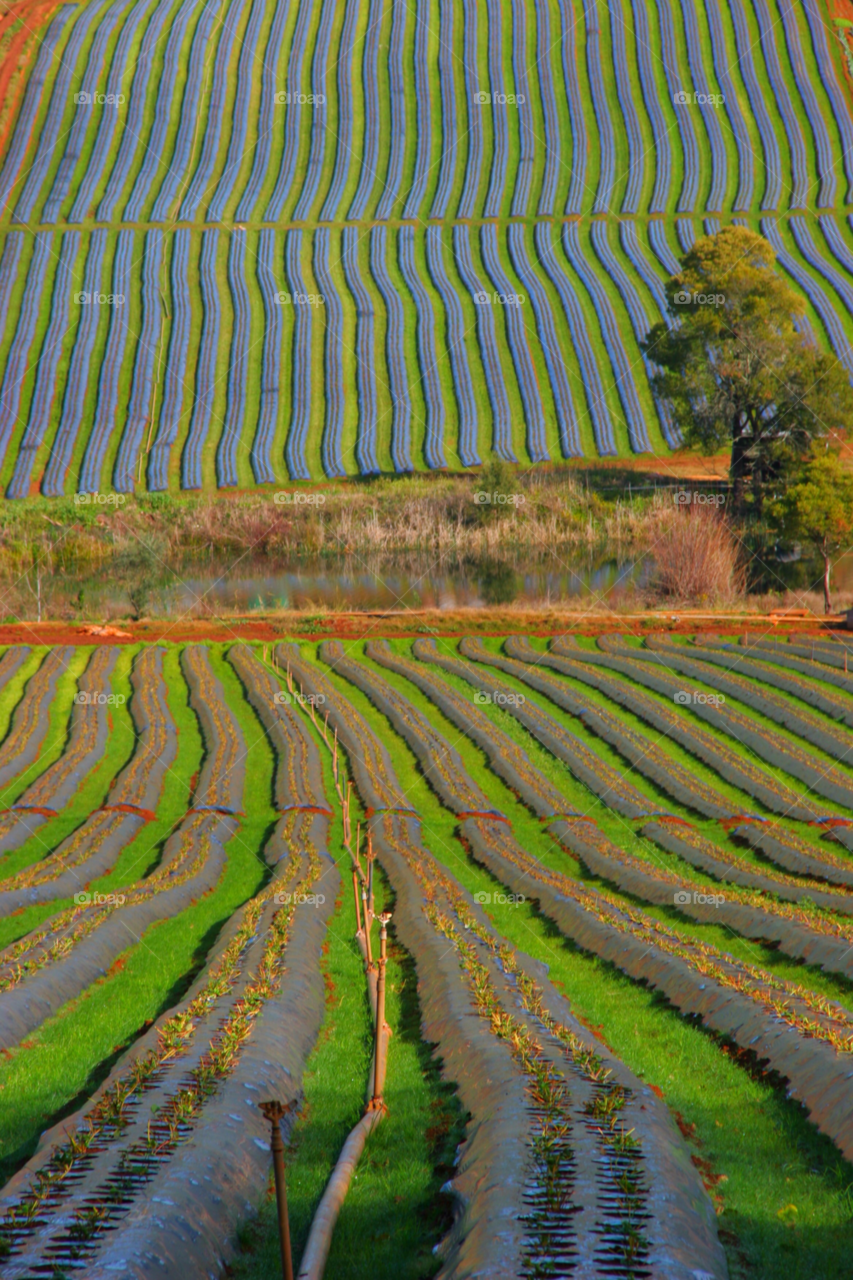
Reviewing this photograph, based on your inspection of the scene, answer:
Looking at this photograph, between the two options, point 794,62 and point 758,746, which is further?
point 794,62

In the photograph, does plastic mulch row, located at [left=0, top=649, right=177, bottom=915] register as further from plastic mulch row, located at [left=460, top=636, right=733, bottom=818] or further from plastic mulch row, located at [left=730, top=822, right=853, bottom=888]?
plastic mulch row, located at [left=730, top=822, right=853, bottom=888]

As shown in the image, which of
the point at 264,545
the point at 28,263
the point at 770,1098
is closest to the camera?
the point at 770,1098

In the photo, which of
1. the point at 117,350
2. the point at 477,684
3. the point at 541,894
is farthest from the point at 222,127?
the point at 541,894

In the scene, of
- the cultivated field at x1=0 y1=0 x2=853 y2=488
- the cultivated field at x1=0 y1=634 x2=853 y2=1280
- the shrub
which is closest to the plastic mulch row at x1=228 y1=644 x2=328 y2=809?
the cultivated field at x1=0 y1=634 x2=853 y2=1280

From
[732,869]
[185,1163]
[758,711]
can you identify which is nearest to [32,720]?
[758,711]

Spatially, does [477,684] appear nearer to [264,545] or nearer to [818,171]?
[264,545]

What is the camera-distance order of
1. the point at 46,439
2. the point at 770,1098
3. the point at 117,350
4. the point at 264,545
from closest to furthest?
1. the point at 770,1098
2. the point at 264,545
3. the point at 46,439
4. the point at 117,350

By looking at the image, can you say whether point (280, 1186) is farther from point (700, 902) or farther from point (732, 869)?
point (732, 869)
